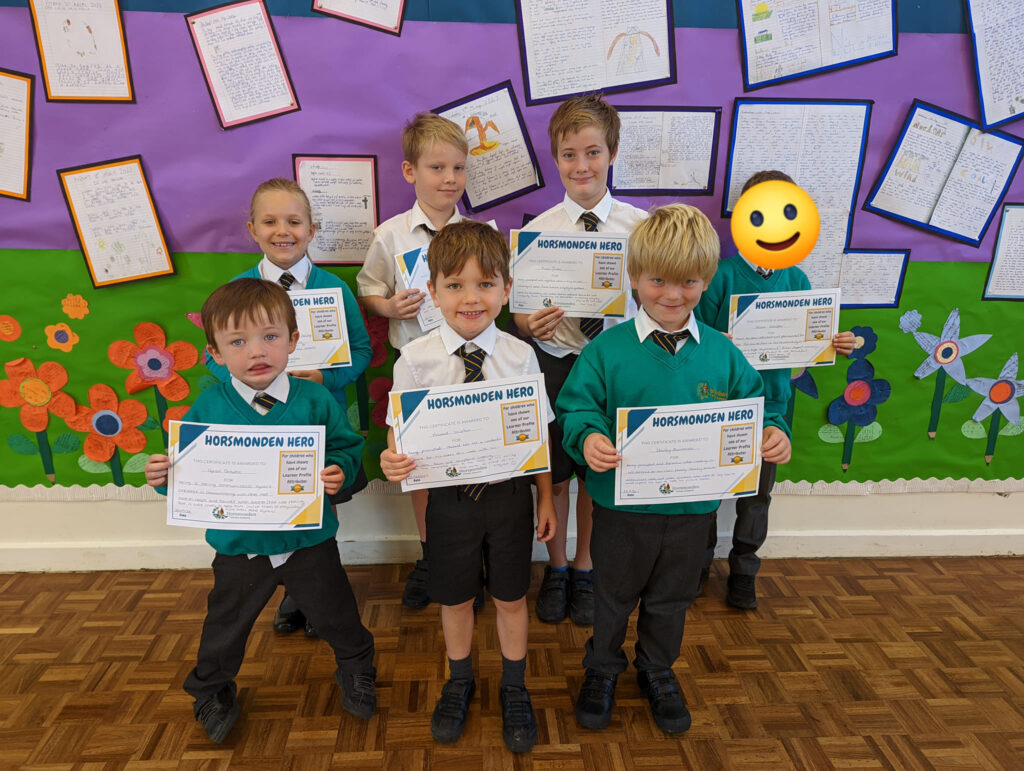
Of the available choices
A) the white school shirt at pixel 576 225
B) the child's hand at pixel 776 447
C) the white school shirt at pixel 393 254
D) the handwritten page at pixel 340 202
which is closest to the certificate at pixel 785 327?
the white school shirt at pixel 576 225

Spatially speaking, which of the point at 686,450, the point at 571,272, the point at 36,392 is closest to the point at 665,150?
the point at 571,272

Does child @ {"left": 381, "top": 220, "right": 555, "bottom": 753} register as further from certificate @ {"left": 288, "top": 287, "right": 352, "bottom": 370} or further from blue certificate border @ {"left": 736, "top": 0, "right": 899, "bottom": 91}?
blue certificate border @ {"left": 736, "top": 0, "right": 899, "bottom": 91}

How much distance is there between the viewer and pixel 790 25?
7.93 feet

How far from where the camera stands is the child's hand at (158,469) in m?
1.63

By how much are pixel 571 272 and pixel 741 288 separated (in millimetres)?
A: 649

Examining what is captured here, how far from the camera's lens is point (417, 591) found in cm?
258

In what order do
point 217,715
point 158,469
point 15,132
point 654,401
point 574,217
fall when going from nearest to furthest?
point 158,469 → point 654,401 → point 217,715 → point 574,217 → point 15,132

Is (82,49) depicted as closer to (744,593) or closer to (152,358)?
(152,358)

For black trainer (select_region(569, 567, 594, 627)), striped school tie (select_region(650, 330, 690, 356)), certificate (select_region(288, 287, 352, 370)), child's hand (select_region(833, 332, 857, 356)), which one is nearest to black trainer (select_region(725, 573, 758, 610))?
black trainer (select_region(569, 567, 594, 627))

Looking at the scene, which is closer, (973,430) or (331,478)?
(331,478)

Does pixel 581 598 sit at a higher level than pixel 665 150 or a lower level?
lower

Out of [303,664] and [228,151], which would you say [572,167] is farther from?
[303,664]

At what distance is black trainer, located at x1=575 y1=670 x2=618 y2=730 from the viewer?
6.41 feet

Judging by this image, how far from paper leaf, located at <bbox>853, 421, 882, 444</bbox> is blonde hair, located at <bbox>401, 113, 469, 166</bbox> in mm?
2026
